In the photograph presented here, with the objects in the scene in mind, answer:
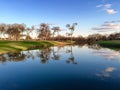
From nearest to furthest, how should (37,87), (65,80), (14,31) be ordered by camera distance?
(37,87)
(65,80)
(14,31)

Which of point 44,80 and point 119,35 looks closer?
point 44,80

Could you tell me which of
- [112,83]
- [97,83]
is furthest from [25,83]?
[112,83]

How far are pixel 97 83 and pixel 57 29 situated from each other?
12888 cm

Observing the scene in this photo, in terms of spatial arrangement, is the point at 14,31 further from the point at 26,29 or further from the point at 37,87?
the point at 37,87

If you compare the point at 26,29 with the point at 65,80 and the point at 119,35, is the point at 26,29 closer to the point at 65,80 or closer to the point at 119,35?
the point at 119,35

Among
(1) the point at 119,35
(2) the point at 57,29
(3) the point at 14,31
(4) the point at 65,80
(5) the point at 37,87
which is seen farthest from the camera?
(1) the point at 119,35

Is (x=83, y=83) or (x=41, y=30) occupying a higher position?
(x=41, y=30)

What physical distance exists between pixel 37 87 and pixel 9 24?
408 feet

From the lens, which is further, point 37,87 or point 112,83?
point 112,83

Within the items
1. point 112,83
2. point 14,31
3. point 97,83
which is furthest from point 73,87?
point 14,31

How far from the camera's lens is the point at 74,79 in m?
14.7

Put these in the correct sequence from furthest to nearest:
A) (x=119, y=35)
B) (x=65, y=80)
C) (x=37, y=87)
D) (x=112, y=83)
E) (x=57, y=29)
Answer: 1. (x=119, y=35)
2. (x=57, y=29)
3. (x=65, y=80)
4. (x=112, y=83)
5. (x=37, y=87)

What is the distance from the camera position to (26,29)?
426 ft

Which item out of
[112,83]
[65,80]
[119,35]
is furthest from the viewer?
[119,35]
